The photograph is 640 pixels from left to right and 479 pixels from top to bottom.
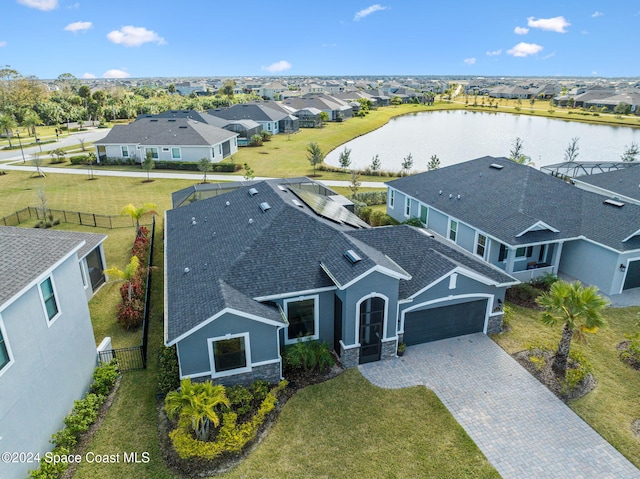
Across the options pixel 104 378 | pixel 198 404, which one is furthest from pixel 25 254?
pixel 198 404

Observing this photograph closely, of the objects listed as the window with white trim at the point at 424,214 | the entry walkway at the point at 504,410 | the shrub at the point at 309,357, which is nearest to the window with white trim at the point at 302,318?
the shrub at the point at 309,357

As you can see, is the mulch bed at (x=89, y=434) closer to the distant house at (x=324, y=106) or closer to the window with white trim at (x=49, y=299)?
the window with white trim at (x=49, y=299)

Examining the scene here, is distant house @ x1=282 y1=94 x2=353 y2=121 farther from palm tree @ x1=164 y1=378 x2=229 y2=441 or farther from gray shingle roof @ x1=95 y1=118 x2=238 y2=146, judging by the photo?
palm tree @ x1=164 y1=378 x2=229 y2=441

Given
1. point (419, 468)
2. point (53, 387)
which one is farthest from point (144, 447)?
point (419, 468)

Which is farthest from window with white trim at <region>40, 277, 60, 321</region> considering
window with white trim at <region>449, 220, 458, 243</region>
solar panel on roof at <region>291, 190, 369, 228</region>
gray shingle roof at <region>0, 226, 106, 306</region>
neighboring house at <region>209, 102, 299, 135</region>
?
neighboring house at <region>209, 102, 299, 135</region>

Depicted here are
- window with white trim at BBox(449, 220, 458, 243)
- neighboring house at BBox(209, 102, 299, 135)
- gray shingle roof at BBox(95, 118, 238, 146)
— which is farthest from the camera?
neighboring house at BBox(209, 102, 299, 135)
